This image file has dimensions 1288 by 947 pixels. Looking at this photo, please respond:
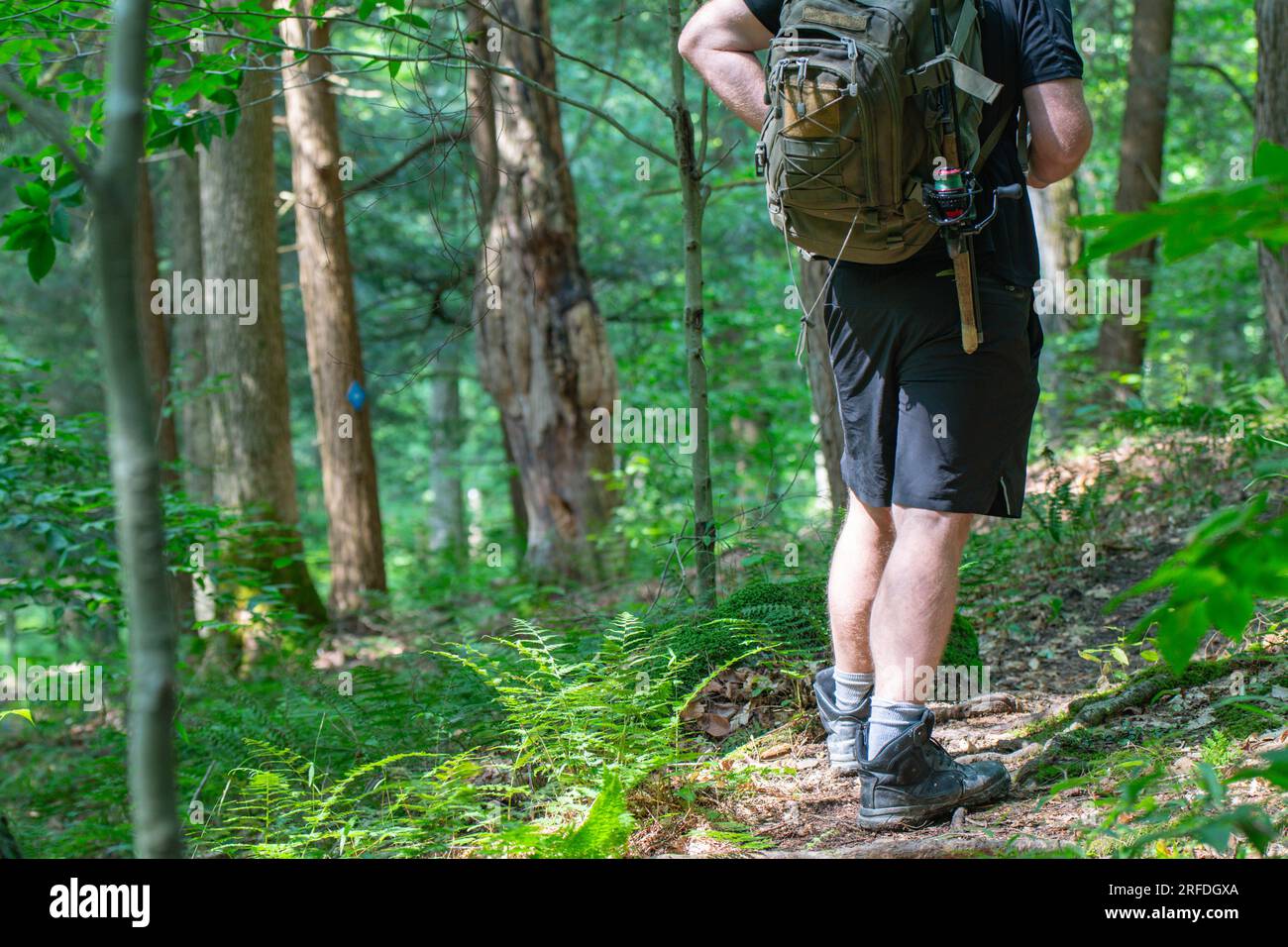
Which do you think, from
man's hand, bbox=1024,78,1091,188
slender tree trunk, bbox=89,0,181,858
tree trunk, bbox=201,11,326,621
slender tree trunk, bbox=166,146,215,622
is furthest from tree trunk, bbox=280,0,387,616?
slender tree trunk, bbox=89,0,181,858

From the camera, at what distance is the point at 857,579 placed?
129 inches

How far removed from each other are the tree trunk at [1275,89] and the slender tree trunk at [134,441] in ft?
19.1

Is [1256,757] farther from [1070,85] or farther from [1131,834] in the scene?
[1070,85]

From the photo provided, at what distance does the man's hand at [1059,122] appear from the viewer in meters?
2.85

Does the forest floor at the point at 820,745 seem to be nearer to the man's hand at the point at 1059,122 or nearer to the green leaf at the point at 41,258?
the man's hand at the point at 1059,122

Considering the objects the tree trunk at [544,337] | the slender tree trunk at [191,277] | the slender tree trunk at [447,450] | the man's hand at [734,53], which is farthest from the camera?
the slender tree trunk at [447,450]

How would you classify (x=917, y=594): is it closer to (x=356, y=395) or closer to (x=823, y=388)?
(x=823, y=388)

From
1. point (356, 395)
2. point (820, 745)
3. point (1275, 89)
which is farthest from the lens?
point (356, 395)

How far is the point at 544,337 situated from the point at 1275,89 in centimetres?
609

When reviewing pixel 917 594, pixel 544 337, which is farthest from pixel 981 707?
pixel 544 337

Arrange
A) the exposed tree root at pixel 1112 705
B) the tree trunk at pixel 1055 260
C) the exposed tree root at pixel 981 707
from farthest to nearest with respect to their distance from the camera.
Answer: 1. the tree trunk at pixel 1055 260
2. the exposed tree root at pixel 981 707
3. the exposed tree root at pixel 1112 705

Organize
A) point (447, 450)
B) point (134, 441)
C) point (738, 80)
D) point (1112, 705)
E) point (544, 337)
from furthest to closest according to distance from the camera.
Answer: point (447, 450)
point (544, 337)
point (1112, 705)
point (738, 80)
point (134, 441)

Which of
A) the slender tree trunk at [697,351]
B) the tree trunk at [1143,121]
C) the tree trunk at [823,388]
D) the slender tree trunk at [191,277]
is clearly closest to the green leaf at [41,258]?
the slender tree trunk at [697,351]

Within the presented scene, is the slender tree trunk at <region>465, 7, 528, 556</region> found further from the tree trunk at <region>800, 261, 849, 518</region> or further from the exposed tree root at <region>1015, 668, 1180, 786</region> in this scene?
the exposed tree root at <region>1015, 668, 1180, 786</region>
